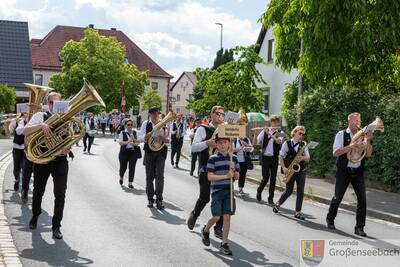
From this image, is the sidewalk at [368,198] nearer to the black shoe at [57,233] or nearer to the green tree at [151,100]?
the black shoe at [57,233]

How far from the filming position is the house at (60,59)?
260 feet

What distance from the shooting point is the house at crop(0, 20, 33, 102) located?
5238 centimetres

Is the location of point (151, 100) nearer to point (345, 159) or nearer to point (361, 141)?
point (345, 159)

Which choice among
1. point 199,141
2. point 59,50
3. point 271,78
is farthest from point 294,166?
point 59,50

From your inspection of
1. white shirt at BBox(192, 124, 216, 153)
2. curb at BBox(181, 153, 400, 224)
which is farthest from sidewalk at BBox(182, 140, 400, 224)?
white shirt at BBox(192, 124, 216, 153)

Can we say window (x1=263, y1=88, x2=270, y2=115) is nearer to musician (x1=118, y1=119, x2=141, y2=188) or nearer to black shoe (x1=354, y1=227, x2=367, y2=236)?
musician (x1=118, y1=119, x2=141, y2=188)

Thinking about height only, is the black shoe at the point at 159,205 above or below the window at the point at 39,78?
below

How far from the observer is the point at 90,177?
52.7 feet

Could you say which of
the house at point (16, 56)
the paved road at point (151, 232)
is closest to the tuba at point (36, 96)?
the paved road at point (151, 232)

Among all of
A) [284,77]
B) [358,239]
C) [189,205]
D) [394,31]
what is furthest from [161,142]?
[284,77]

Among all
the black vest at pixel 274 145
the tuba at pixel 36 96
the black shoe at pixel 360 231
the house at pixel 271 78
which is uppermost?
the house at pixel 271 78

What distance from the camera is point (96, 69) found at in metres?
55.4

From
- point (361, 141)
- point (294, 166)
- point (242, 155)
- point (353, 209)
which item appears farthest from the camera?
point (242, 155)

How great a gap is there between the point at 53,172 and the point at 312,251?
143 inches
